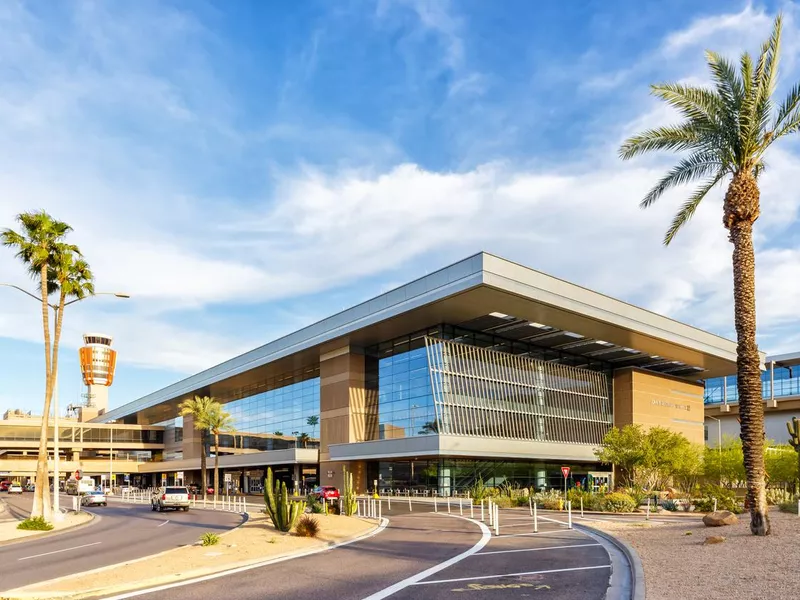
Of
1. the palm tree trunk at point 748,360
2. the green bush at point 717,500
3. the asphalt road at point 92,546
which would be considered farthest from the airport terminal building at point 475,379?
the palm tree trunk at point 748,360

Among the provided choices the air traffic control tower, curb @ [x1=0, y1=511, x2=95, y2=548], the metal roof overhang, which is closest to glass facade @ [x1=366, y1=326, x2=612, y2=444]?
the metal roof overhang

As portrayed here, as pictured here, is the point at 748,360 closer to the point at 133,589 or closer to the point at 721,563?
the point at 721,563

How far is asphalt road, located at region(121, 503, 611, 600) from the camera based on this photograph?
12.7 m

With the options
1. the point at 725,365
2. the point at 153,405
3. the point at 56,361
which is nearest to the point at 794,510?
the point at 56,361

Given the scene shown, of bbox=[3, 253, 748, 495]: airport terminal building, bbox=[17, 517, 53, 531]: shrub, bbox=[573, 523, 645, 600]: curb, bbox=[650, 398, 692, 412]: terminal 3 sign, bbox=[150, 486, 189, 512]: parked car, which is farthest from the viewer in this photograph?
bbox=[650, 398, 692, 412]: terminal 3 sign

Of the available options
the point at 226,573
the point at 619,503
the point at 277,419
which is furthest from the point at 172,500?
the point at 277,419

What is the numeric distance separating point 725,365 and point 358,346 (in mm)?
37452

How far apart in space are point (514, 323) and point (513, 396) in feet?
25.6

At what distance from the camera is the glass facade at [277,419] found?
7575 cm

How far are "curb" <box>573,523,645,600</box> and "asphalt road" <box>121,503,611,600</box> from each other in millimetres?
243

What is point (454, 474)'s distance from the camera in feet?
192

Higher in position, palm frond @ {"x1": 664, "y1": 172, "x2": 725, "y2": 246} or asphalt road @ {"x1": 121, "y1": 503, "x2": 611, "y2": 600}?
palm frond @ {"x1": 664, "y1": 172, "x2": 725, "y2": 246}

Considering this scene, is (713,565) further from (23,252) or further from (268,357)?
(268,357)

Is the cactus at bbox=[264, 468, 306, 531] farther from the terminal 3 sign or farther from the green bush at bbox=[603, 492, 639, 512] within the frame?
the terminal 3 sign
